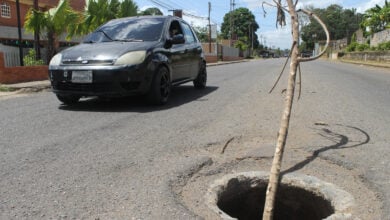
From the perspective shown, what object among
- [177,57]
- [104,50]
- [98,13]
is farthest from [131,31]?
[98,13]

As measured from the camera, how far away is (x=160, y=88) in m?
6.77

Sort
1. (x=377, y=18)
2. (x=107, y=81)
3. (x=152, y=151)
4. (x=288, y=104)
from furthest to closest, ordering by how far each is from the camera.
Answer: (x=377, y=18) < (x=107, y=81) < (x=152, y=151) < (x=288, y=104)

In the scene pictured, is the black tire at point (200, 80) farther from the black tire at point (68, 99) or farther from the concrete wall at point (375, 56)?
the concrete wall at point (375, 56)

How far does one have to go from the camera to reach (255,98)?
8172 millimetres

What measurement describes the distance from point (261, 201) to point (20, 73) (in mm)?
10482

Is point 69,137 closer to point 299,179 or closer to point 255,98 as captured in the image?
point 299,179

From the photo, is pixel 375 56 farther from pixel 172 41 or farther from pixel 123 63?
pixel 123 63

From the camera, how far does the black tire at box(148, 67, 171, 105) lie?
6562mm

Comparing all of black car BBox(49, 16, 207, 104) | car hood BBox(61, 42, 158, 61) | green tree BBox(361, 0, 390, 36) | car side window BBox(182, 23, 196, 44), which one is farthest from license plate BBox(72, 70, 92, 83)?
green tree BBox(361, 0, 390, 36)

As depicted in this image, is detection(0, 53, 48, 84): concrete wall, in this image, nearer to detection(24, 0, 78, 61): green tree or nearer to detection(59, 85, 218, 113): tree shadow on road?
detection(24, 0, 78, 61): green tree

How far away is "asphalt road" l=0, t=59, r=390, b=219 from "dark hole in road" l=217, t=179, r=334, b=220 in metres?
0.26

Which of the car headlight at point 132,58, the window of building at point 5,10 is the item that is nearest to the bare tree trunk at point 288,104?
the car headlight at point 132,58

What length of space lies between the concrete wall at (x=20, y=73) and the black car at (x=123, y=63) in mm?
5186

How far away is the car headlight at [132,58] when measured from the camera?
6109 millimetres
